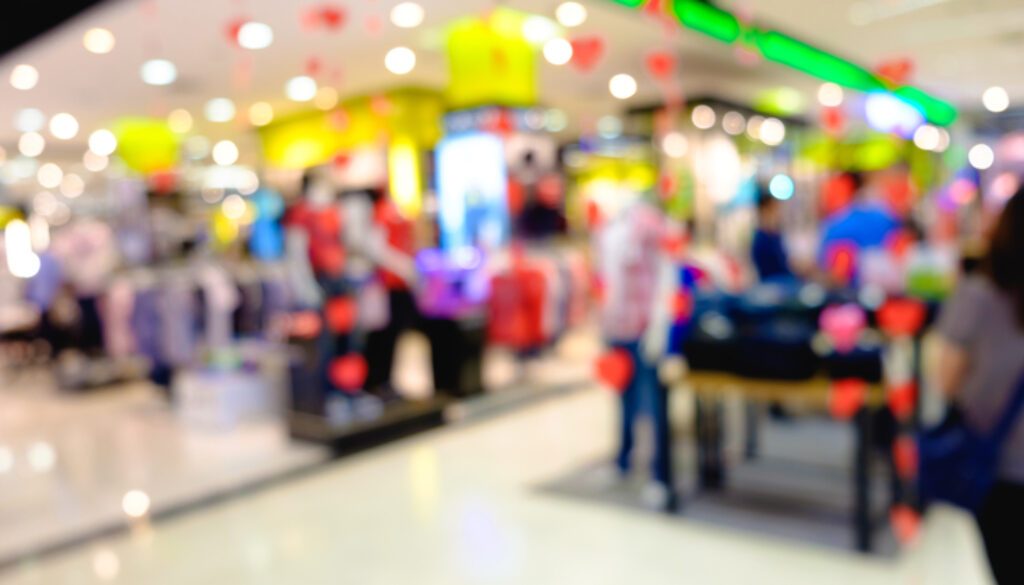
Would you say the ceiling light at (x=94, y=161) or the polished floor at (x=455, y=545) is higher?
the ceiling light at (x=94, y=161)

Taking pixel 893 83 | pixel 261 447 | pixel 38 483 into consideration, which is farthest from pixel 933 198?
pixel 38 483

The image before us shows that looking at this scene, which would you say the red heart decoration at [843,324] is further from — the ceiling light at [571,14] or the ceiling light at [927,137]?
the ceiling light at [571,14]

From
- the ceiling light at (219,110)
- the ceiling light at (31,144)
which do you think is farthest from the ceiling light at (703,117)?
the ceiling light at (31,144)

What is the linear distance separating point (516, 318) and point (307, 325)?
6.69ft

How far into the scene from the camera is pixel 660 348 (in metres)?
4.09

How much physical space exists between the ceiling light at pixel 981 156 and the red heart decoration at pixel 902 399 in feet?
3.61

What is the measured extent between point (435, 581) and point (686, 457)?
2065 mm

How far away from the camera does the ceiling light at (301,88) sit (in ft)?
31.8

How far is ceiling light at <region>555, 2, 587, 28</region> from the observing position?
650 centimetres

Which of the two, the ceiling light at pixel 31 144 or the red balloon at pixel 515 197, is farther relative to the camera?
the ceiling light at pixel 31 144

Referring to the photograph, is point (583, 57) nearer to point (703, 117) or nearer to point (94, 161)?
point (703, 117)

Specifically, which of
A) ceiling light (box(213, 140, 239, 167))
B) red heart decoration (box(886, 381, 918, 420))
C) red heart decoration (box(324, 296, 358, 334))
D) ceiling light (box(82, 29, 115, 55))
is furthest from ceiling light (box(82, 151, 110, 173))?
red heart decoration (box(886, 381, 918, 420))

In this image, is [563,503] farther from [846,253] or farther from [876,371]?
[846,253]

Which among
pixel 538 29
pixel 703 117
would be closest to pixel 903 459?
pixel 538 29
